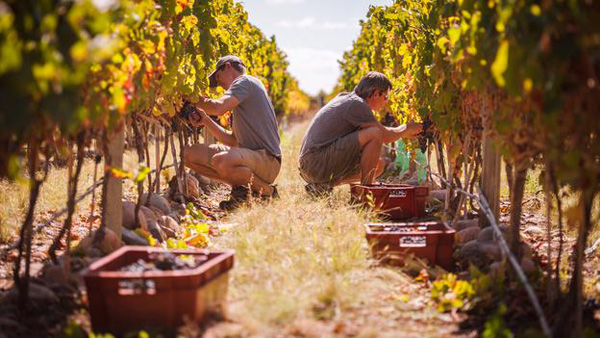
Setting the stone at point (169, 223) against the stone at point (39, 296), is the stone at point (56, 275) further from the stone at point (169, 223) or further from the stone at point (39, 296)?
the stone at point (169, 223)

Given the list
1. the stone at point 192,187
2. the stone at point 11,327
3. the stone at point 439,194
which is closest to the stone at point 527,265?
the stone at point 11,327

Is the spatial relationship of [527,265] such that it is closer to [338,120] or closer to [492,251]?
[492,251]

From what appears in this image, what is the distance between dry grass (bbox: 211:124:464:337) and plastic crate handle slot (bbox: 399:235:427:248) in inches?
7.5

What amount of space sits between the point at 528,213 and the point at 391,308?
9.73 ft

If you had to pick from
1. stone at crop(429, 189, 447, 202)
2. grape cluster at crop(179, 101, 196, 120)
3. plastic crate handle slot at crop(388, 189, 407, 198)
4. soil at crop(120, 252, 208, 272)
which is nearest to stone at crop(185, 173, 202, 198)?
grape cluster at crop(179, 101, 196, 120)

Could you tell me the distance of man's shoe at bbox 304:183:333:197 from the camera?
19.4ft

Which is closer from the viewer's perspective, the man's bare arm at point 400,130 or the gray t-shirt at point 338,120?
the man's bare arm at point 400,130

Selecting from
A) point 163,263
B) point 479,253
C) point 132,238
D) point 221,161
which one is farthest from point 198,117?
point 163,263

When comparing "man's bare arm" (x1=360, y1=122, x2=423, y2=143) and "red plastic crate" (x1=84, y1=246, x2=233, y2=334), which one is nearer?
"red plastic crate" (x1=84, y1=246, x2=233, y2=334)

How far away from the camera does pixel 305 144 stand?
6473 mm

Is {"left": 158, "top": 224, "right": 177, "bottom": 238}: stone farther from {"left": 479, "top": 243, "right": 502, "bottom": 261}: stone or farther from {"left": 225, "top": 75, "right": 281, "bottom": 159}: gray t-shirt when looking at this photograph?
{"left": 479, "top": 243, "right": 502, "bottom": 261}: stone

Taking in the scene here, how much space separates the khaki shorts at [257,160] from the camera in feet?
19.2

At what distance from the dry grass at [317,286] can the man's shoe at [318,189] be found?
58.3 inches

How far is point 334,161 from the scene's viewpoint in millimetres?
6148
